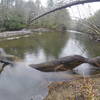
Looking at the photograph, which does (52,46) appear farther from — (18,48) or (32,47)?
(18,48)

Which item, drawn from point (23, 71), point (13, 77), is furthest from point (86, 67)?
point (13, 77)

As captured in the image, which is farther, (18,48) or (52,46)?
(52,46)

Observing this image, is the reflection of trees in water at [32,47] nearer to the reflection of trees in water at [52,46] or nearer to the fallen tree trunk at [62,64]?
the reflection of trees in water at [52,46]

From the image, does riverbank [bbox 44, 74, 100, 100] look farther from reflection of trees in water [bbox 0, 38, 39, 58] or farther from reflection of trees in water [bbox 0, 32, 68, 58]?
reflection of trees in water [bbox 0, 38, 39, 58]

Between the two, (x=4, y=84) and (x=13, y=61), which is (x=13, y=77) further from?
(x=13, y=61)

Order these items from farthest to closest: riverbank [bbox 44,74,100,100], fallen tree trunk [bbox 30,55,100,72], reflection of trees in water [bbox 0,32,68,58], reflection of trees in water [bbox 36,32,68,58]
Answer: reflection of trees in water [bbox 0,32,68,58], reflection of trees in water [bbox 36,32,68,58], fallen tree trunk [bbox 30,55,100,72], riverbank [bbox 44,74,100,100]

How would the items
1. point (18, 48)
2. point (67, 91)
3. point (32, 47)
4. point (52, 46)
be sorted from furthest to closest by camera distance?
point (52, 46), point (32, 47), point (18, 48), point (67, 91)

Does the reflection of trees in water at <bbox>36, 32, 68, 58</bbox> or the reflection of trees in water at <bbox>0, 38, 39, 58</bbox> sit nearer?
the reflection of trees in water at <bbox>36, 32, 68, 58</bbox>

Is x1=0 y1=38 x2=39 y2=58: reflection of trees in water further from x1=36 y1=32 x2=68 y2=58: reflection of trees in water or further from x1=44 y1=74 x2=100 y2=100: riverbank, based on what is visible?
x1=44 y1=74 x2=100 y2=100: riverbank

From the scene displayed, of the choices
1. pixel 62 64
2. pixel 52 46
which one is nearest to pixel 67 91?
pixel 62 64

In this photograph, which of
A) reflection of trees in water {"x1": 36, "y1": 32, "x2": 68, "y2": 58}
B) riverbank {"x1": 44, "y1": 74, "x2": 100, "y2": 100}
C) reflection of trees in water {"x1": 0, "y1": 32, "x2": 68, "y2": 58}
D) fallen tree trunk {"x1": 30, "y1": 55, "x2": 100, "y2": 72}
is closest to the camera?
riverbank {"x1": 44, "y1": 74, "x2": 100, "y2": 100}

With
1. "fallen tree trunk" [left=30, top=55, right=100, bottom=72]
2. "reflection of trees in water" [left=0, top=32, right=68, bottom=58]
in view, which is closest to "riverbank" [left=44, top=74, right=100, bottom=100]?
"fallen tree trunk" [left=30, top=55, right=100, bottom=72]

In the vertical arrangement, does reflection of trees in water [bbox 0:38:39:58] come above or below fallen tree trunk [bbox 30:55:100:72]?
below

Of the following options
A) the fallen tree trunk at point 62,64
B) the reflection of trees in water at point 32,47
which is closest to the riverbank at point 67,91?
the fallen tree trunk at point 62,64
